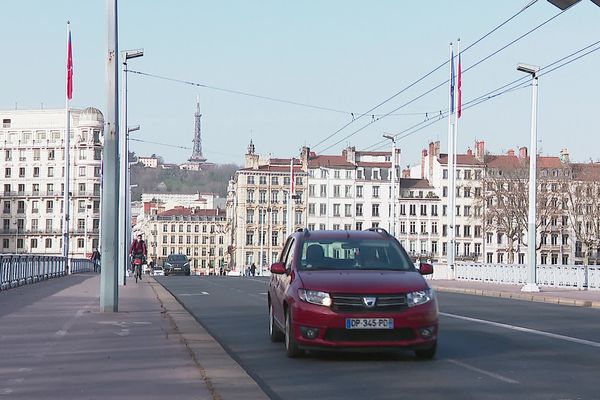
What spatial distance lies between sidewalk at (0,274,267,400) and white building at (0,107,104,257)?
9677 cm

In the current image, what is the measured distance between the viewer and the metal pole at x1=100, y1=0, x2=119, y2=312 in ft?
66.5

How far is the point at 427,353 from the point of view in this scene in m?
13.5

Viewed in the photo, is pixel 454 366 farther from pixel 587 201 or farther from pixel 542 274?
pixel 587 201

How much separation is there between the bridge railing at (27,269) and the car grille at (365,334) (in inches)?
743

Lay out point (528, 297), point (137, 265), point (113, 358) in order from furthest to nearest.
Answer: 1. point (137, 265)
2. point (528, 297)
3. point (113, 358)

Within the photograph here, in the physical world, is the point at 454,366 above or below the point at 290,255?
below

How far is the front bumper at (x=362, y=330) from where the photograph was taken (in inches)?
503

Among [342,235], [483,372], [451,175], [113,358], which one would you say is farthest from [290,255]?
[451,175]

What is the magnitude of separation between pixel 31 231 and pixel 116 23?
106562mm

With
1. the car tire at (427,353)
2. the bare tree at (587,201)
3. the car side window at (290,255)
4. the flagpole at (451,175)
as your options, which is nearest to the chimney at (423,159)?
the bare tree at (587,201)

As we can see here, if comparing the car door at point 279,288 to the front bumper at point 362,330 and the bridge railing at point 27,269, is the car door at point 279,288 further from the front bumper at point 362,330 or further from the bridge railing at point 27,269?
the bridge railing at point 27,269

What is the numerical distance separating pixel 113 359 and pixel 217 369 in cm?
164

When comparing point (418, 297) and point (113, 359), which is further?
point (418, 297)

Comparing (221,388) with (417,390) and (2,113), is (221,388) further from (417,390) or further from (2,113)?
(2,113)
